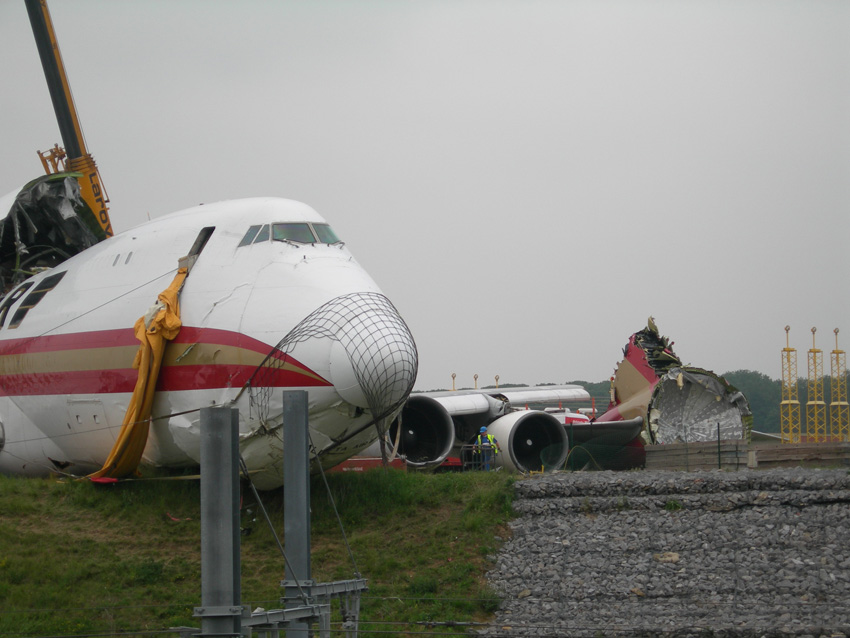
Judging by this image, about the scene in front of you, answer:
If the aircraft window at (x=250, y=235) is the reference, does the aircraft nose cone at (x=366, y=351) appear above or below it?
below

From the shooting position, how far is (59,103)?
2275 centimetres

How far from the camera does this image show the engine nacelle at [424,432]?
1758cm

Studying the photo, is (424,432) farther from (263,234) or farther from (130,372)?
(130,372)

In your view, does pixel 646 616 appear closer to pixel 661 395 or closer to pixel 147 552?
pixel 147 552

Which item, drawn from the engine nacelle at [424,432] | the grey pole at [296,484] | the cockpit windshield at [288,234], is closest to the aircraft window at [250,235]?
the cockpit windshield at [288,234]

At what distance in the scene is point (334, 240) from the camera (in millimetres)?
14797

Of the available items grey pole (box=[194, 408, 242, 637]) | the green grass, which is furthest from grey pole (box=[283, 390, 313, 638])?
the green grass

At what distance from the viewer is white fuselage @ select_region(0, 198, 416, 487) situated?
496 inches

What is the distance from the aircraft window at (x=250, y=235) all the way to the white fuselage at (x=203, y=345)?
0.08ft

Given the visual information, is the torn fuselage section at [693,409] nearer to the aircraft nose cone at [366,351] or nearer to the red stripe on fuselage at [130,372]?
the aircraft nose cone at [366,351]

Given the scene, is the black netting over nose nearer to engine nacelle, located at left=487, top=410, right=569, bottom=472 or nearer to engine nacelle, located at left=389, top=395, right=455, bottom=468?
engine nacelle, located at left=389, top=395, right=455, bottom=468

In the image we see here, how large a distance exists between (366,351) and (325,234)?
3.06 metres

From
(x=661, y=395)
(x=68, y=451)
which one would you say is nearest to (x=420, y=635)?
(x=68, y=451)

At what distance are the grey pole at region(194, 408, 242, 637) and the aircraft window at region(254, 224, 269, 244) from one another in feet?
26.1
